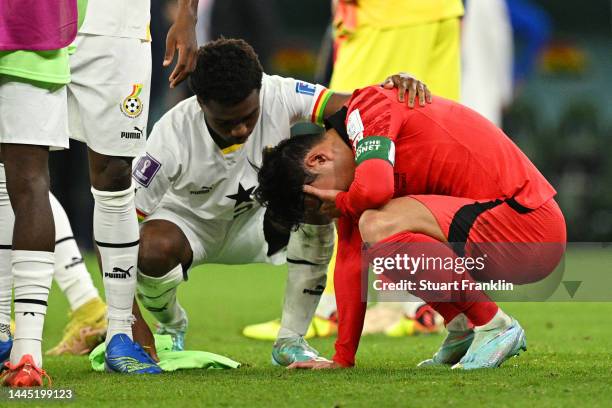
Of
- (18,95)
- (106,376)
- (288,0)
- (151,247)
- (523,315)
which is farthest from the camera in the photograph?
(288,0)

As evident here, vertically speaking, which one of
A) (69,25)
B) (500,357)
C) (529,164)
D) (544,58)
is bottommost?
(544,58)

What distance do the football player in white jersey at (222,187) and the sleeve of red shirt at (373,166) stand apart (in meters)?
0.18

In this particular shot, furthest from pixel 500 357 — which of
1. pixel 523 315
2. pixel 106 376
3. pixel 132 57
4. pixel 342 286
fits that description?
pixel 523 315

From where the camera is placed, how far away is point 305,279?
4.27 m

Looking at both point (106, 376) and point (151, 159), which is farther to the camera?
point (151, 159)

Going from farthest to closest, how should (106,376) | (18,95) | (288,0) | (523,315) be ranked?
(288,0) < (523,315) < (106,376) < (18,95)

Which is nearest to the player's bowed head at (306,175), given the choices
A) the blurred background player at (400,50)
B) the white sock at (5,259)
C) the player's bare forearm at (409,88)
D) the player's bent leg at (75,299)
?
the player's bare forearm at (409,88)

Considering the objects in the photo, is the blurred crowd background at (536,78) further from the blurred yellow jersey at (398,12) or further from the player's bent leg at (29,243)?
the player's bent leg at (29,243)

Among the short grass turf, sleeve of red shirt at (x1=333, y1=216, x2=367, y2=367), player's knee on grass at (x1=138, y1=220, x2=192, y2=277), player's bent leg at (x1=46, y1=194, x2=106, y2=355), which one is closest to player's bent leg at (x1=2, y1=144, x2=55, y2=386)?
the short grass turf

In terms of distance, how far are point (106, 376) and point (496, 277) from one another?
1.26m

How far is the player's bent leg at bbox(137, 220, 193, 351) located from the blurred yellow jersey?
1689mm

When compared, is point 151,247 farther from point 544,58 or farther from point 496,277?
point 544,58

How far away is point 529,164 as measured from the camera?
12.9 ft

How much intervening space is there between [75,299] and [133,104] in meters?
1.32
